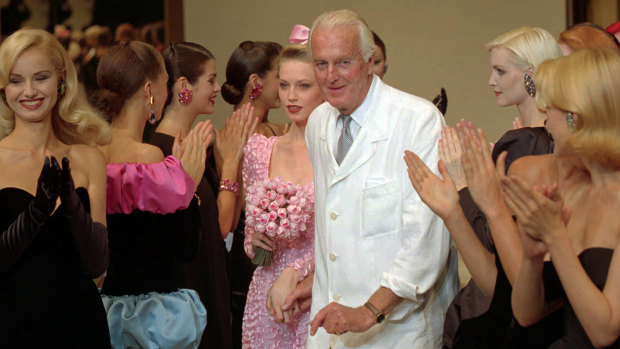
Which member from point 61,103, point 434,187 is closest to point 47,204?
point 61,103

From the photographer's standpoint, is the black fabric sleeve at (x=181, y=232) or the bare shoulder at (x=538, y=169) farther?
the black fabric sleeve at (x=181, y=232)

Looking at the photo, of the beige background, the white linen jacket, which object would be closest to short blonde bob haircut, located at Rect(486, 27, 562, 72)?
the white linen jacket

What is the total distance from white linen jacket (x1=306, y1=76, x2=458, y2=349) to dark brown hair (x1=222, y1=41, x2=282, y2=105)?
186 cm

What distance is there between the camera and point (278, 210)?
342cm

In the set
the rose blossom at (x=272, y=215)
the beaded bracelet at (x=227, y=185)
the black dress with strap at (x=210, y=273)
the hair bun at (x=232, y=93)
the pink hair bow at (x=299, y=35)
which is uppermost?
the pink hair bow at (x=299, y=35)

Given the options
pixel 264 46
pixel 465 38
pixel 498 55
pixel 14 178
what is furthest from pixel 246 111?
pixel 465 38

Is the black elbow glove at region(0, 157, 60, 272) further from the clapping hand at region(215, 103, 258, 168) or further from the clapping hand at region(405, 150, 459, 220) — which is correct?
the clapping hand at region(215, 103, 258, 168)

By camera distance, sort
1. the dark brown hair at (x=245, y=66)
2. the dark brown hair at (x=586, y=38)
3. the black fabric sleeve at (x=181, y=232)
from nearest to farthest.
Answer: the black fabric sleeve at (x=181, y=232)
the dark brown hair at (x=586, y=38)
the dark brown hair at (x=245, y=66)

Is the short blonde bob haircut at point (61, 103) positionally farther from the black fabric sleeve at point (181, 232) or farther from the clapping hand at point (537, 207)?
the clapping hand at point (537, 207)

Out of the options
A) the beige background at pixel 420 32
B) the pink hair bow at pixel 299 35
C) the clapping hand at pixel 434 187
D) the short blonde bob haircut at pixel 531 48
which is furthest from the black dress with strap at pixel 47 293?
the beige background at pixel 420 32

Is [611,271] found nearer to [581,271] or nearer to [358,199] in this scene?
[581,271]

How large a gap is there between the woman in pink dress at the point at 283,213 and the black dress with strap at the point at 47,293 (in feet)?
2.99

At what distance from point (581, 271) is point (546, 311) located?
25 cm

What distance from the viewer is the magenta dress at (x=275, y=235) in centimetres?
343
